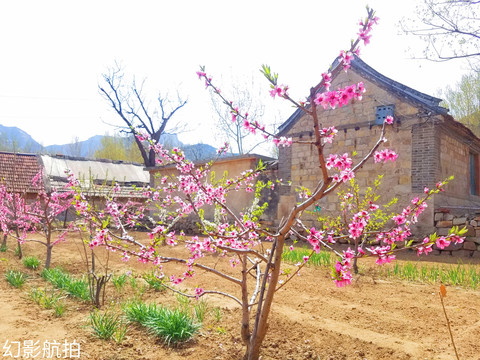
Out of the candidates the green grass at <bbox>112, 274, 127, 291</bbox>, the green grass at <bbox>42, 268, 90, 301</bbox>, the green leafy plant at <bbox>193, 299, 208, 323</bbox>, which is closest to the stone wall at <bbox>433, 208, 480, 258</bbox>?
the green leafy plant at <bbox>193, 299, 208, 323</bbox>

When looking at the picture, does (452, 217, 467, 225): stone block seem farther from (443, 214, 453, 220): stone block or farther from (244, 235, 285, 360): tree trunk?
(244, 235, 285, 360): tree trunk

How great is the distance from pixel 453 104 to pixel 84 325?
83.0 ft

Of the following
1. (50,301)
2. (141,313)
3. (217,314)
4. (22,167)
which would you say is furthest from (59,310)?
(22,167)

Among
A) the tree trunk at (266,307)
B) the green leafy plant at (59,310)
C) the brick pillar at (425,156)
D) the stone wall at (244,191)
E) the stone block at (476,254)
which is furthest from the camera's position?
the stone wall at (244,191)

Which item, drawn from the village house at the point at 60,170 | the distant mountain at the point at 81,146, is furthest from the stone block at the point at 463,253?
the village house at the point at 60,170

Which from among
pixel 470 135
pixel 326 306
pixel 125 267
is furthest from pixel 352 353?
pixel 470 135

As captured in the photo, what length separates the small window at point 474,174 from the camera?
12.7 meters

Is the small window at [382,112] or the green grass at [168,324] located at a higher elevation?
the small window at [382,112]

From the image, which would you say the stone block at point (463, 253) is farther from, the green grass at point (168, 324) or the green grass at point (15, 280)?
the green grass at point (15, 280)

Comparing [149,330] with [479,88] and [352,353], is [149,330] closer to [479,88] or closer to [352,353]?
[352,353]

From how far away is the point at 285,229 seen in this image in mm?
2617
